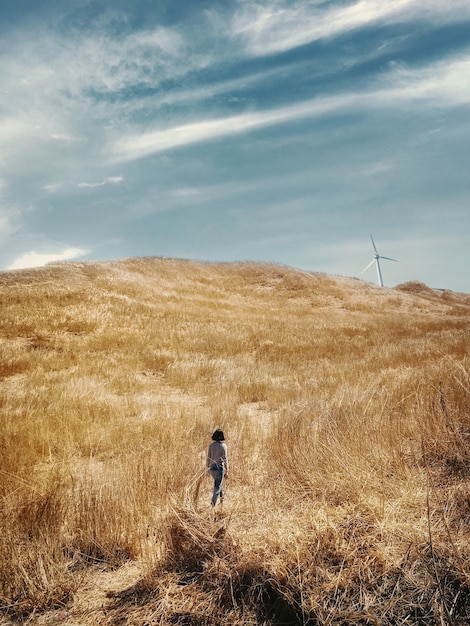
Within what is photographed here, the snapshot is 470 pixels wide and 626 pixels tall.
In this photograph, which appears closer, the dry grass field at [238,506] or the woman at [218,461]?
the dry grass field at [238,506]

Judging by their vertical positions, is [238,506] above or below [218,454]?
below

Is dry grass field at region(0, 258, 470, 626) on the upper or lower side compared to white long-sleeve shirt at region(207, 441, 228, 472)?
lower

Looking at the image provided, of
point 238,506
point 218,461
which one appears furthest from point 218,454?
point 238,506

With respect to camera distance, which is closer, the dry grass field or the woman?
the dry grass field

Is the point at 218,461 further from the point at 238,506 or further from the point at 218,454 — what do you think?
the point at 238,506

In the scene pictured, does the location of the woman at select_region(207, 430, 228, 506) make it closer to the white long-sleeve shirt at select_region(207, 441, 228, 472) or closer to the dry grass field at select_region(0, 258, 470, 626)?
the white long-sleeve shirt at select_region(207, 441, 228, 472)

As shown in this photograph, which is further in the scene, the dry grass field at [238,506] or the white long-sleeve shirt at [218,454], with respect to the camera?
the white long-sleeve shirt at [218,454]

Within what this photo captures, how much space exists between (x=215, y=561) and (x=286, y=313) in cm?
3589

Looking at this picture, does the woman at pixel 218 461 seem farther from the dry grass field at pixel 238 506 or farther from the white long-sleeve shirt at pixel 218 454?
the dry grass field at pixel 238 506

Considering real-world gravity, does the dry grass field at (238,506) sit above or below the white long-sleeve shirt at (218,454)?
below

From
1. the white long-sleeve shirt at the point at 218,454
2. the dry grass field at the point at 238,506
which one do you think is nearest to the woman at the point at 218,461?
the white long-sleeve shirt at the point at 218,454

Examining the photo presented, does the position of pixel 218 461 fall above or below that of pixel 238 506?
above

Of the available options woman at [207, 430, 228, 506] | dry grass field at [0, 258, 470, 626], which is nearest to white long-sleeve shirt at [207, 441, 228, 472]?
woman at [207, 430, 228, 506]

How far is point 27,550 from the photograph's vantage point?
367cm
